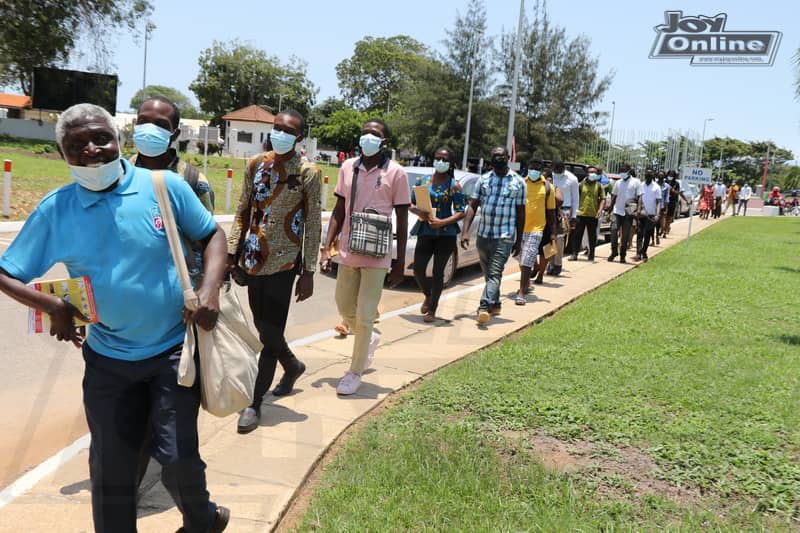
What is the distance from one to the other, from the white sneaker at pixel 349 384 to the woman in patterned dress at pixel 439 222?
2.57 metres

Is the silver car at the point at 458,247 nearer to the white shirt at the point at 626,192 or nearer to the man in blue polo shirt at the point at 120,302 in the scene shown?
the white shirt at the point at 626,192

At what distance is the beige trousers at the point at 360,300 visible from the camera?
5.15 m

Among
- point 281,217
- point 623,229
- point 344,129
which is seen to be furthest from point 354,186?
point 344,129

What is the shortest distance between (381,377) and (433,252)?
7.39 feet

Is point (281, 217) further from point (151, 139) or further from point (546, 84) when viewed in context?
point (546, 84)

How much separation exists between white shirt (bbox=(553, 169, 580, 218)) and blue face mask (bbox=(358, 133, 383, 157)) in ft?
23.3

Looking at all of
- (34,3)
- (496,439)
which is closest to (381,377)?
(496,439)

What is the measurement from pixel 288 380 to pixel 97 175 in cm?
278

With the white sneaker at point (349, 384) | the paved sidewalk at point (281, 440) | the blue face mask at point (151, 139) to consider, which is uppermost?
the blue face mask at point (151, 139)

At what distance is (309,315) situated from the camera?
8312 millimetres

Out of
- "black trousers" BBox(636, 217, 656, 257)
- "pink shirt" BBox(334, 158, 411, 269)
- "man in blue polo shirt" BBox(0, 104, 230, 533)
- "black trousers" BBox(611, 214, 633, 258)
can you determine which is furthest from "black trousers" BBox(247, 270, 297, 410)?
"black trousers" BBox(636, 217, 656, 257)

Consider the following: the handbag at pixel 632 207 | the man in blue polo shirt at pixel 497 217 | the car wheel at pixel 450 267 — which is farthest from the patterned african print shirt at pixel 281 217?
the handbag at pixel 632 207

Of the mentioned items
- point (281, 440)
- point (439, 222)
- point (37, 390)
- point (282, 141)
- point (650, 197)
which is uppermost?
point (282, 141)

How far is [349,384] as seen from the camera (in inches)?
205
